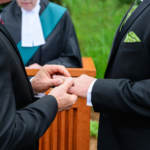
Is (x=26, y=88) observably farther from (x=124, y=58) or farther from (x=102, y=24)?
(x=102, y=24)

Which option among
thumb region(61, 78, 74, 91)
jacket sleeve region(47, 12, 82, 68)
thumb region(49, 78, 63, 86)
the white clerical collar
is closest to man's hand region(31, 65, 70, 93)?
thumb region(49, 78, 63, 86)

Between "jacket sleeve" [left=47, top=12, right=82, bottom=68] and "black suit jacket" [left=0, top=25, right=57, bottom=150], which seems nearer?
"black suit jacket" [left=0, top=25, right=57, bottom=150]

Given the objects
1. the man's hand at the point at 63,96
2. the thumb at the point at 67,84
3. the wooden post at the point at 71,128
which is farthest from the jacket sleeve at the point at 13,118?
the wooden post at the point at 71,128

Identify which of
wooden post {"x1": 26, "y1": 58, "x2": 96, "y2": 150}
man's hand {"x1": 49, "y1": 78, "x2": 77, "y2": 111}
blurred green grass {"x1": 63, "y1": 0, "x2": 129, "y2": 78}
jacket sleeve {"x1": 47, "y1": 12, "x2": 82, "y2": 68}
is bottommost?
blurred green grass {"x1": 63, "y1": 0, "x2": 129, "y2": 78}

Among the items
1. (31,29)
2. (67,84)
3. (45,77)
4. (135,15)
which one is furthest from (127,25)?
(31,29)

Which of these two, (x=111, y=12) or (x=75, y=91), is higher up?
(x=75, y=91)

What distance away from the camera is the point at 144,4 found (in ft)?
4.98

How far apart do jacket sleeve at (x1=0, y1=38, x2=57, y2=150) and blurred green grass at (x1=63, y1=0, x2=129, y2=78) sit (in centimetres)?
430

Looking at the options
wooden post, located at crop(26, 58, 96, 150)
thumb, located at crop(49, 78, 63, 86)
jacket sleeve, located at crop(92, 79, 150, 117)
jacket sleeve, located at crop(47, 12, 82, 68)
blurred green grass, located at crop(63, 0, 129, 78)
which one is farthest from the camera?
blurred green grass, located at crop(63, 0, 129, 78)

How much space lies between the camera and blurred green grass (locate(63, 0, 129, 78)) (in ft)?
19.7

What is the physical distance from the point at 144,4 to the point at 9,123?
1002 mm

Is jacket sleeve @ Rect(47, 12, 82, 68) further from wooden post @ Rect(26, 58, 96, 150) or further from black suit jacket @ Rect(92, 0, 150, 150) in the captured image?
black suit jacket @ Rect(92, 0, 150, 150)

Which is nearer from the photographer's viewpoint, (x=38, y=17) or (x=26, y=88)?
(x=26, y=88)

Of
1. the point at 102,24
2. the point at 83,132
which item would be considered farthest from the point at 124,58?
the point at 102,24
